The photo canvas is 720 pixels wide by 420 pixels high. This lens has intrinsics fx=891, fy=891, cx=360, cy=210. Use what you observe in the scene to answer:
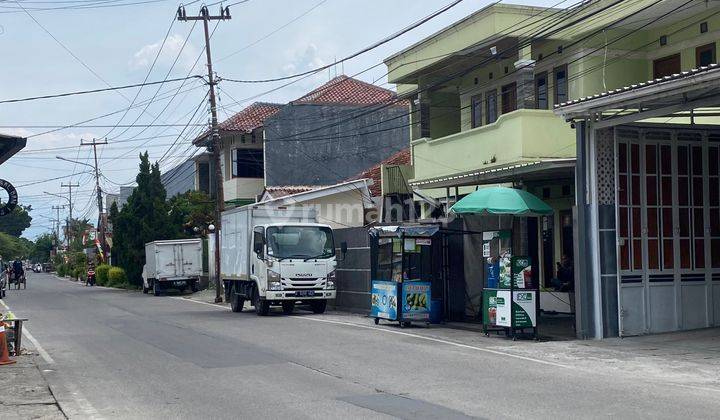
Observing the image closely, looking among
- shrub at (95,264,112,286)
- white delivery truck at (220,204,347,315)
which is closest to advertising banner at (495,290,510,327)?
white delivery truck at (220,204,347,315)

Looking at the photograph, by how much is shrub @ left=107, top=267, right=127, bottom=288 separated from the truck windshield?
33.4 m

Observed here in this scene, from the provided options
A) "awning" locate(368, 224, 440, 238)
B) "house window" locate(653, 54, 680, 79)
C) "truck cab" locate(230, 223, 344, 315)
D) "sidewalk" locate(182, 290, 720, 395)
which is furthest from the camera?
"truck cab" locate(230, 223, 344, 315)

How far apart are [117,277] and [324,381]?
48.0 metres

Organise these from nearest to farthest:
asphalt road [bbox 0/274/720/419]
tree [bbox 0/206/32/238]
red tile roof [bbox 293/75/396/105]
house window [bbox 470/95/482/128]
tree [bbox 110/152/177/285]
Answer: asphalt road [bbox 0/274/720/419]
house window [bbox 470/95/482/128]
red tile roof [bbox 293/75/396/105]
tree [bbox 110/152/177/285]
tree [bbox 0/206/32/238]

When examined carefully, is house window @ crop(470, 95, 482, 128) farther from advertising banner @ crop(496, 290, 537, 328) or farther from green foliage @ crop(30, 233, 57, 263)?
green foliage @ crop(30, 233, 57, 263)

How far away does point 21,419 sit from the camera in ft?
35.1

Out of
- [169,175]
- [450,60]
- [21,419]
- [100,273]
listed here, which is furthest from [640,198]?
[169,175]

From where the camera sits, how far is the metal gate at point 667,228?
17484mm

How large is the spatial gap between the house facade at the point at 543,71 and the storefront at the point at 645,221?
5.51 feet

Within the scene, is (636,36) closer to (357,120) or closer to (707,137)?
(707,137)

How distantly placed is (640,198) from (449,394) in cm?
825

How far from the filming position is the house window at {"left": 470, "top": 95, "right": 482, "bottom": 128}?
28.4 meters

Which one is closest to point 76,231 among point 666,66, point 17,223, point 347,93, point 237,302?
point 17,223

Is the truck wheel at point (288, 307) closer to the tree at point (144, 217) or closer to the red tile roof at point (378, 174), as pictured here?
the red tile roof at point (378, 174)
